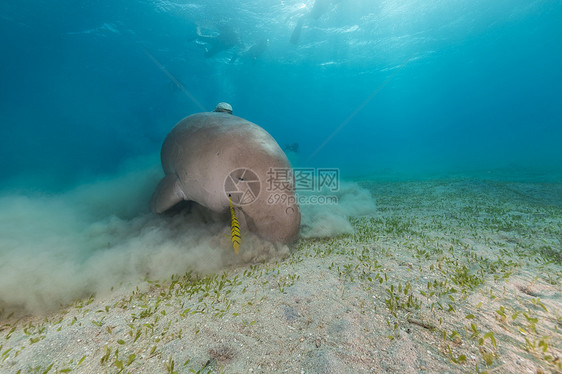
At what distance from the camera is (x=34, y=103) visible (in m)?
34.2

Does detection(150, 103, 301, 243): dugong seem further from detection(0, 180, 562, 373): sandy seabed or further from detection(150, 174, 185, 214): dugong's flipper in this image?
detection(0, 180, 562, 373): sandy seabed

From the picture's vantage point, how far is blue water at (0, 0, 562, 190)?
2242cm

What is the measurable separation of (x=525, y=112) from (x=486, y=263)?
11656cm

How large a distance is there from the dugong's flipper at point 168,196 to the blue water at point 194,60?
698 inches

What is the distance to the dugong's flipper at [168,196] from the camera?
369cm

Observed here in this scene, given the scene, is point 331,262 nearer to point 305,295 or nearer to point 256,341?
point 305,295

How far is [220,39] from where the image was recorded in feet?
85.1

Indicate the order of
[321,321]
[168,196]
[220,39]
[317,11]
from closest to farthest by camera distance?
[321,321] → [168,196] → [317,11] → [220,39]

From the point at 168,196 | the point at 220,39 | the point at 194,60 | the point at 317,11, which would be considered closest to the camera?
the point at 168,196

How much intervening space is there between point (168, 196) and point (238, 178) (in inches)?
60.2

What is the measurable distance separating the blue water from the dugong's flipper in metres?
17.7

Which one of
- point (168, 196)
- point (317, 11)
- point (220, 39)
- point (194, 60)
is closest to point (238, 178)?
point (168, 196)

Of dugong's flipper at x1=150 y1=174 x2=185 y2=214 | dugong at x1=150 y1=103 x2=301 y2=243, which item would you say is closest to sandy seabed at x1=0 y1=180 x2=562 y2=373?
dugong at x1=150 y1=103 x2=301 y2=243

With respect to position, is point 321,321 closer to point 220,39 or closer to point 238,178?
point 238,178
